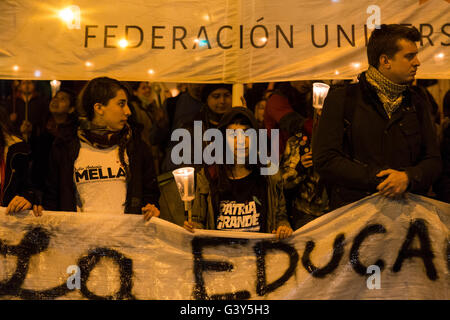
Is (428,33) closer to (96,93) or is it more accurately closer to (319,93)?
(319,93)

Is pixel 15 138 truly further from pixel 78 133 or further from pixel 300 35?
pixel 300 35

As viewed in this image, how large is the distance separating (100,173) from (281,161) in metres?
1.35

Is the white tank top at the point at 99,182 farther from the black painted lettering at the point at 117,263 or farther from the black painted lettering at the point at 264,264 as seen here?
the black painted lettering at the point at 264,264

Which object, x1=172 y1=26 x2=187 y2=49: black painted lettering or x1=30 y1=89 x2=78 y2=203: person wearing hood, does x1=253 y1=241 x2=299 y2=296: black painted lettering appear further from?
x1=172 y1=26 x2=187 y2=49: black painted lettering

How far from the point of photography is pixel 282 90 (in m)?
5.53

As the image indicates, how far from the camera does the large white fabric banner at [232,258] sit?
11.5 feet

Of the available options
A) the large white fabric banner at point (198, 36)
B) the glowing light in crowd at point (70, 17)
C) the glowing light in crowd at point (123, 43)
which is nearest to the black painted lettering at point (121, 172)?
the large white fabric banner at point (198, 36)

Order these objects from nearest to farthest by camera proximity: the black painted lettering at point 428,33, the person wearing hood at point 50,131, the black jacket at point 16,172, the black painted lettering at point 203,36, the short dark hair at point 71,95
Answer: the black jacket at point 16,172 < the person wearing hood at point 50,131 < the black painted lettering at point 428,33 < the black painted lettering at point 203,36 < the short dark hair at point 71,95

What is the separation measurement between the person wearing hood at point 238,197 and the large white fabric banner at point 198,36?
0.76 meters

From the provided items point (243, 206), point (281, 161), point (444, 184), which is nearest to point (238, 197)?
point (243, 206)

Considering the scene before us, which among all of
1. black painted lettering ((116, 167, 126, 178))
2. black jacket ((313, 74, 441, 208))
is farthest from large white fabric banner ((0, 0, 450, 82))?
black jacket ((313, 74, 441, 208))

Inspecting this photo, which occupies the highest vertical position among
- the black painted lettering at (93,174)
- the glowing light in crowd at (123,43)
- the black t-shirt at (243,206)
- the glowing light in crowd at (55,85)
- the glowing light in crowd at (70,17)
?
the glowing light in crowd at (55,85)

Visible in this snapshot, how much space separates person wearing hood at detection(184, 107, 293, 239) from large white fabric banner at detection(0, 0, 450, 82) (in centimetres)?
76
